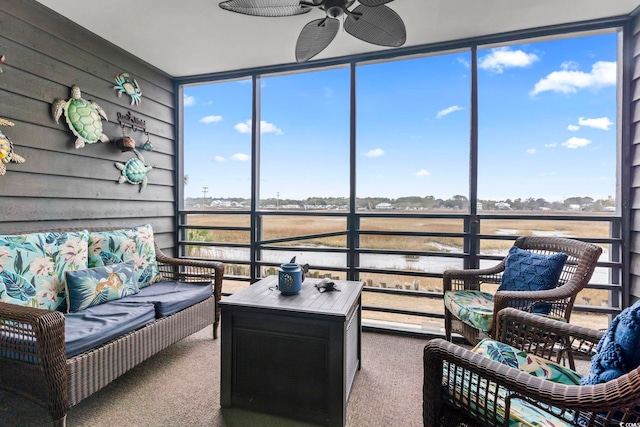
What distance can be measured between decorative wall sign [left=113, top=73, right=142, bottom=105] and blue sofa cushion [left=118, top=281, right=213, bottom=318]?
1951 mm

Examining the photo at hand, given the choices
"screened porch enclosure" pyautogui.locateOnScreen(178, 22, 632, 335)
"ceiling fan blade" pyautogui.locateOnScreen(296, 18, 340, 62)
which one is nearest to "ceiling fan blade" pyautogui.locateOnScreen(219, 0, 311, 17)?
"ceiling fan blade" pyautogui.locateOnScreen(296, 18, 340, 62)

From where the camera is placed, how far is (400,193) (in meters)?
3.09

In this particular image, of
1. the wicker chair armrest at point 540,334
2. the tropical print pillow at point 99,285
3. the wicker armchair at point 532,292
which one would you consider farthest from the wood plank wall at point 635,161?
the tropical print pillow at point 99,285

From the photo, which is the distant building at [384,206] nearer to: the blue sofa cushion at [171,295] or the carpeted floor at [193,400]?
the carpeted floor at [193,400]

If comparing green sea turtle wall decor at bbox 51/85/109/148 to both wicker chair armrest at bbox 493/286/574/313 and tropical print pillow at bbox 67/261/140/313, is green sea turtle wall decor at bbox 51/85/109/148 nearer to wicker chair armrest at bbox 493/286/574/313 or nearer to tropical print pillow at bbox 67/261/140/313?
tropical print pillow at bbox 67/261/140/313

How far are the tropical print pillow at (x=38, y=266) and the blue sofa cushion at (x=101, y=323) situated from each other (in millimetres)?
217

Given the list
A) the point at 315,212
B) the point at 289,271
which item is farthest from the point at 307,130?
the point at 289,271

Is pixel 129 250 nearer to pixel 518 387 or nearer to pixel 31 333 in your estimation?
pixel 31 333

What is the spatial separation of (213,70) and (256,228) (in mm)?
1931

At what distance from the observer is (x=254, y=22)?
2586 mm

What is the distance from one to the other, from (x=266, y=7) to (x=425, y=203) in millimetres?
2189

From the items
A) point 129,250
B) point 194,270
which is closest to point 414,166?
point 194,270

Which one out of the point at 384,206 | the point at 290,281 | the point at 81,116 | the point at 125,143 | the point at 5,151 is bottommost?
the point at 290,281

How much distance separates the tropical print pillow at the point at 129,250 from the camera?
2467 mm
